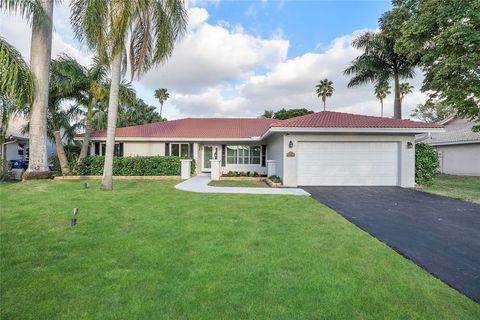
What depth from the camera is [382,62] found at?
816 inches

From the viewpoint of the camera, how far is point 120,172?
15.9 metres

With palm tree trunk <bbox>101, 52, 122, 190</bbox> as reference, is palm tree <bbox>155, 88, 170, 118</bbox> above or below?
above

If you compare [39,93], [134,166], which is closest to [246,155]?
[134,166]

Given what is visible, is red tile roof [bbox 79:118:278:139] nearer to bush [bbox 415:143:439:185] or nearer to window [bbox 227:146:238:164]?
window [bbox 227:146:238:164]

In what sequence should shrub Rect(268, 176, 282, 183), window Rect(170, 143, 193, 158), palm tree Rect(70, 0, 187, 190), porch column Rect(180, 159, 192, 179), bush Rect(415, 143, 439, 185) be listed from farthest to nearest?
window Rect(170, 143, 193, 158) < porch column Rect(180, 159, 192, 179) < shrub Rect(268, 176, 282, 183) < bush Rect(415, 143, 439, 185) < palm tree Rect(70, 0, 187, 190)

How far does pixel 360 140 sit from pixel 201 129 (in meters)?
11.8

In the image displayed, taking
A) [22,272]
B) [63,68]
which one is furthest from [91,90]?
[22,272]

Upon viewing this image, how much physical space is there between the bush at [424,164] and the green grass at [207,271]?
9528mm

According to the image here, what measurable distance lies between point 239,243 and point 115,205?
16.3 ft

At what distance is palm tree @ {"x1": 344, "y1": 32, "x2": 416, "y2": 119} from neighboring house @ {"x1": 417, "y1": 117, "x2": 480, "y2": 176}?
5261 mm

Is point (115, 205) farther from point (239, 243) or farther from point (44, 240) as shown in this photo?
point (239, 243)

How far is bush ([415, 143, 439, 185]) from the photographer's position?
1325 centimetres

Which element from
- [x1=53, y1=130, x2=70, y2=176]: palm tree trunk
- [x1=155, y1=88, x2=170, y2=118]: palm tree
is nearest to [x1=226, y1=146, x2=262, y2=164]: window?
[x1=53, y1=130, x2=70, y2=176]: palm tree trunk

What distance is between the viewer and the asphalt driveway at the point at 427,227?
12.5 feet
